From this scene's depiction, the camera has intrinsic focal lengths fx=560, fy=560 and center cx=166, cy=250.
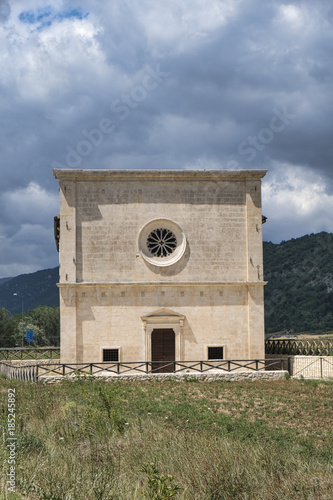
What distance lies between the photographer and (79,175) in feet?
88.6

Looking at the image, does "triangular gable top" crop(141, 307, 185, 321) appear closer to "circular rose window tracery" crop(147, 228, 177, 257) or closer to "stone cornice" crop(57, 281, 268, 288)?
"stone cornice" crop(57, 281, 268, 288)

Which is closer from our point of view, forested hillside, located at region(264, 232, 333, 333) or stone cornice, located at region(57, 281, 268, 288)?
stone cornice, located at region(57, 281, 268, 288)

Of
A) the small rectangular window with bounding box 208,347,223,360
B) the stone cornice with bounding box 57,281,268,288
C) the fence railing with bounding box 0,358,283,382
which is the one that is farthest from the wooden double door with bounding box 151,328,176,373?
the stone cornice with bounding box 57,281,268,288

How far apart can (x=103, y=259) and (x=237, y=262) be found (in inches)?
257

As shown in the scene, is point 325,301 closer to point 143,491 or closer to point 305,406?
point 305,406

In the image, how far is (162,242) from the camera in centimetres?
2739

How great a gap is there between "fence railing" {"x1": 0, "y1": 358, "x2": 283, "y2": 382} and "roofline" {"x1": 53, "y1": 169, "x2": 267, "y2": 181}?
29.0 feet

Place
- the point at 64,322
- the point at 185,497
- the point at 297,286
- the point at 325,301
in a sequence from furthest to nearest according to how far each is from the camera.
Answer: the point at 297,286, the point at 325,301, the point at 64,322, the point at 185,497

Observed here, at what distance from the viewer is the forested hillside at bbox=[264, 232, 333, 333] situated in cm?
6731

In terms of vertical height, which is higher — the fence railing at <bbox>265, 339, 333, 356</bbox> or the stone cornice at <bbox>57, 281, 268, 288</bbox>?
the stone cornice at <bbox>57, 281, 268, 288</bbox>

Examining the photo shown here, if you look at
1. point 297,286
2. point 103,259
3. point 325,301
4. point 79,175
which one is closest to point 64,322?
point 103,259

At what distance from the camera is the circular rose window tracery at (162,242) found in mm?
27016

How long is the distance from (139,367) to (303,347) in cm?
870

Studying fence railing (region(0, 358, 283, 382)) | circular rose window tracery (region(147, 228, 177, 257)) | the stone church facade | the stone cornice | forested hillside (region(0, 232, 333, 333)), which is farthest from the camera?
forested hillside (region(0, 232, 333, 333))
